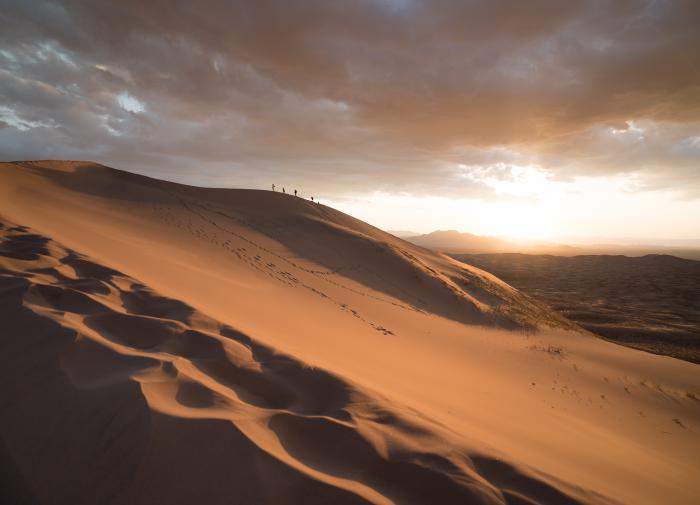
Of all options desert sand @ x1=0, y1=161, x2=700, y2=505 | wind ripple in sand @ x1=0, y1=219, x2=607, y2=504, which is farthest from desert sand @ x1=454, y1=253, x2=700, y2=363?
wind ripple in sand @ x1=0, y1=219, x2=607, y2=504

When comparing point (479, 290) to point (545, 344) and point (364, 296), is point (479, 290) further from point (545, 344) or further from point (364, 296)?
point (364, 296)

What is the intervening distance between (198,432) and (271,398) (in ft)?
2.46

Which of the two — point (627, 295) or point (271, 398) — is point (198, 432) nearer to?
point (271, 398)

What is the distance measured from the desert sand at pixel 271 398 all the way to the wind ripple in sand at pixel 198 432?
1 cm

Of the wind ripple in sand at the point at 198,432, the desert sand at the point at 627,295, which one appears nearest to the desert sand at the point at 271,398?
the wind ripple in sand at the point at 198,432

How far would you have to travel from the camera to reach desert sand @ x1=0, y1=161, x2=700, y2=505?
6.16 feet

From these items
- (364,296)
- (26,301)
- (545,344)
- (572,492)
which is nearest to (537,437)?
(572,492)

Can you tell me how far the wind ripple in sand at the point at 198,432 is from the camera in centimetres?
179

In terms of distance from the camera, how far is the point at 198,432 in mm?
2055

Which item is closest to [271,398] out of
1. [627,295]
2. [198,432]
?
[198,432]

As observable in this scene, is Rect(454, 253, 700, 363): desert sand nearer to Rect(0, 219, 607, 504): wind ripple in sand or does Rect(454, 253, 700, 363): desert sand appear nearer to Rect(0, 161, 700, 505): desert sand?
Rect(0, 161, 700, 505): desert sand

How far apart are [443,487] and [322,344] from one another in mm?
3393

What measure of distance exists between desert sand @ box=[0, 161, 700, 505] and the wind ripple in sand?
0.01m

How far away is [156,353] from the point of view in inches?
117
